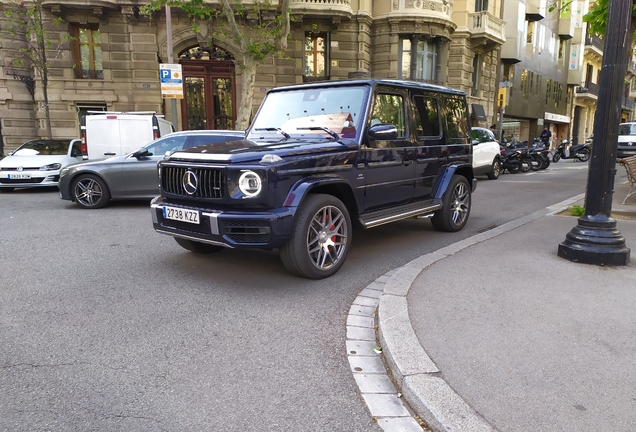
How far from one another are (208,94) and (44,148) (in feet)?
32.9

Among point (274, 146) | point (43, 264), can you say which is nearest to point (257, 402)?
point (274, 146)

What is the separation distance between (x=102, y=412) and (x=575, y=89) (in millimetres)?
49695

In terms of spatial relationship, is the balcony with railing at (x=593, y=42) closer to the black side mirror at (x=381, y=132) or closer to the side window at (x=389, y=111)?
the side window at (x=389, y=111)

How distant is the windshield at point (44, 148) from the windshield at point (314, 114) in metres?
9.76

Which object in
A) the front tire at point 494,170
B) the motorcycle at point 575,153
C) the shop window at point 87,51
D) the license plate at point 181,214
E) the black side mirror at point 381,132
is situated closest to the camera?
the license plate at point 181,214

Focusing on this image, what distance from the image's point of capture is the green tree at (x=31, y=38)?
17906 mm

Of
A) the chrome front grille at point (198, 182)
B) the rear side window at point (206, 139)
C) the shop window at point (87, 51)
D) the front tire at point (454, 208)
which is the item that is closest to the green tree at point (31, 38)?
the shop window at point (87, 51)

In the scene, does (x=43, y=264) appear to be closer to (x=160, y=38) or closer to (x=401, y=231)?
(x=401, y=231)

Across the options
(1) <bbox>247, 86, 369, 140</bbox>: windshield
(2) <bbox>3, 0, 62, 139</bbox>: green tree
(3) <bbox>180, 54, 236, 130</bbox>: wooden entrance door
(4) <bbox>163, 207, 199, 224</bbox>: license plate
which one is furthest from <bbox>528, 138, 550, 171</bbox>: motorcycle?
(2) <bbox>3, 0, 62, 139</bbox>: green tree

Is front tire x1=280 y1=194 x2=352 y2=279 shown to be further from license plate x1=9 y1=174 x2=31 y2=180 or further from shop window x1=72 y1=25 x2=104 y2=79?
shop window x1=72 y1=25 x2=104 y2=79

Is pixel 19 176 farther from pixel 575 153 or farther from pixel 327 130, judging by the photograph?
pixel 575 153

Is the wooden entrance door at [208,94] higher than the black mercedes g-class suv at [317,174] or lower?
higher

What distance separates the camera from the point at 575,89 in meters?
43.7

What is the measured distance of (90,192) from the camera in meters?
9.44
